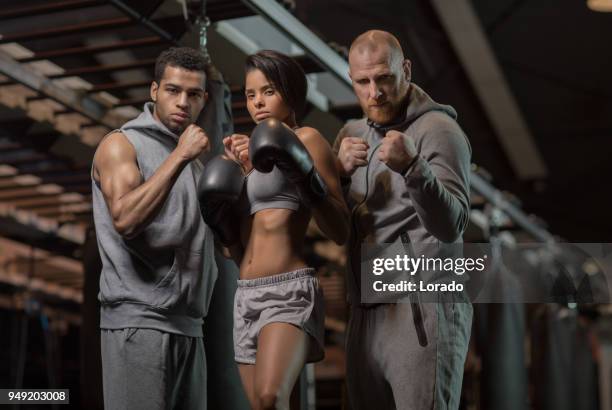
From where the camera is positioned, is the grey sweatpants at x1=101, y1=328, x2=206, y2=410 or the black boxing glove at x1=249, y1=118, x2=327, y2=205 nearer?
the black boxing glove at x1=249, y1=118, x2=327, y2=205

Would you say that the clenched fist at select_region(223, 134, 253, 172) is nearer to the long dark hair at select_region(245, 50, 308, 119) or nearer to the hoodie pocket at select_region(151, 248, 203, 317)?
the long dark hair at select_region(245, 50, 308, 119)

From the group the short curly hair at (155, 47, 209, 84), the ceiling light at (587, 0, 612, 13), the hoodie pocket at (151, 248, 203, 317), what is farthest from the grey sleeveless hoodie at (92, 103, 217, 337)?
the ceiling light at (587, 0, 612, 13)

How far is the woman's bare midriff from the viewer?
206cm

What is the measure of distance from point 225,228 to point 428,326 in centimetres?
50

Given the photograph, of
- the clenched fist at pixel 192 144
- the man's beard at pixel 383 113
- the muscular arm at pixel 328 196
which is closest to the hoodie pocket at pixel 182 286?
the clenched fist at pixel 192 144

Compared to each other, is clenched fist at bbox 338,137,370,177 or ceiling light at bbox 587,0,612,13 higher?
ceiling light at bbox 587,0,612,13

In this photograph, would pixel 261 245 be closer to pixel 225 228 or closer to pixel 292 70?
pixel 225 228

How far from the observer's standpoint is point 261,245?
2076 millimetres

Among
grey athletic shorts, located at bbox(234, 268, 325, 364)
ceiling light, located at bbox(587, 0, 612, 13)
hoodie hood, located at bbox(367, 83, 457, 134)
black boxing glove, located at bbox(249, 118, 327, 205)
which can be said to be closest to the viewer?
black boxing glove, located at bbox(249, 118, 327, 205)

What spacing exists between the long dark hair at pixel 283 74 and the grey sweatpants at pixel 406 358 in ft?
1.67

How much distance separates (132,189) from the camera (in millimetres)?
2152

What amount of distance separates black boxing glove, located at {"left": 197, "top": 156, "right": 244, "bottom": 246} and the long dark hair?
0.21 metres

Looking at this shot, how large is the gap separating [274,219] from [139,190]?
30 cm

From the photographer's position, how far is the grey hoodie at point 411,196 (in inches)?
81.4
